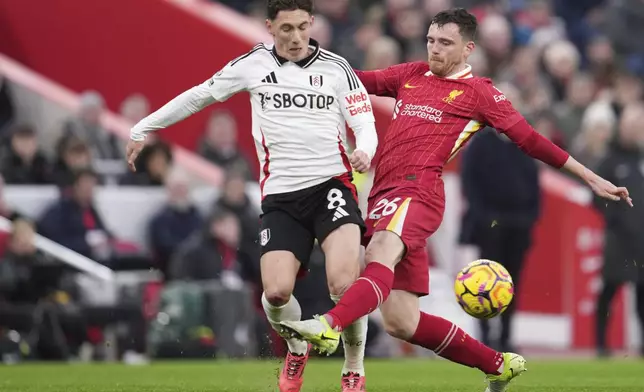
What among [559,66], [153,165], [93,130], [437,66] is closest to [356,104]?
[437,66]

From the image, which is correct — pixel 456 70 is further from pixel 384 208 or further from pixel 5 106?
pixel 5 106

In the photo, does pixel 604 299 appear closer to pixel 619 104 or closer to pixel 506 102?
pixel 619 104

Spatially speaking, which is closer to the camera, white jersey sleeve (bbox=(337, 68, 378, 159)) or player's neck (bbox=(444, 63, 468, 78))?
white jersey sleeve (bbox=(337, 68, 378, 159))

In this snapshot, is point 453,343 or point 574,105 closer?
point 453,343

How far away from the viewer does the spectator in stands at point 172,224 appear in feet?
51.7

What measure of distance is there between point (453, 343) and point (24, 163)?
26.8 ft

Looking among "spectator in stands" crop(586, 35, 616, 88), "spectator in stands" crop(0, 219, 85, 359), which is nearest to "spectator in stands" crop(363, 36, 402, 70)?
"spectator in stands" crop(586, 35, 616, 88)

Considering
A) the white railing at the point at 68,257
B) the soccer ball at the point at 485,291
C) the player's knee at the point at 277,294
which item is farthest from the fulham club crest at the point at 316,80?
the white railing at the point at 68,257

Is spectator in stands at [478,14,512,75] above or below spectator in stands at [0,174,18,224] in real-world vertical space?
above

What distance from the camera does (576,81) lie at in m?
20.3

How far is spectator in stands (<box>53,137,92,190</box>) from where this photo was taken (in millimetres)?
15383

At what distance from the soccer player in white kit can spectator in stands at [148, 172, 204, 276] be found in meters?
6.93

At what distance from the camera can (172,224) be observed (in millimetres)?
15922

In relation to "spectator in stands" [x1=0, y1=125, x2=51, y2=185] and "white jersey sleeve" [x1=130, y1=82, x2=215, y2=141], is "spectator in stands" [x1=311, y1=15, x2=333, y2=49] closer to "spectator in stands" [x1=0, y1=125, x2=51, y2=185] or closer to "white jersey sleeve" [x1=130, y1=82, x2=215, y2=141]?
"spectator in stands" [x1=0, y1=125, x2=51, y2=185]
